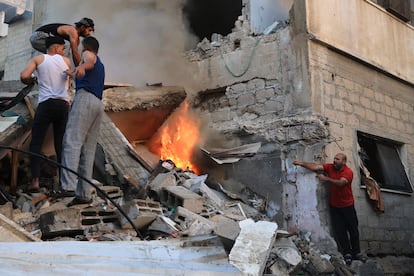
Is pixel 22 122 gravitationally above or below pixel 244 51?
below

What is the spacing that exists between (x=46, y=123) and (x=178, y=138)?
10.7ft

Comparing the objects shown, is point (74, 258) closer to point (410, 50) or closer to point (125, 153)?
point (125, 153)

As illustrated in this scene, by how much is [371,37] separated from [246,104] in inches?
108

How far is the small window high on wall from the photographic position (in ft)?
26.3

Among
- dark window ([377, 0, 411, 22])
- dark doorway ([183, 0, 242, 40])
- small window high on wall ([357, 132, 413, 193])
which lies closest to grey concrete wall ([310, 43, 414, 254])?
small window high on wall ([357, 132, 413, 193])

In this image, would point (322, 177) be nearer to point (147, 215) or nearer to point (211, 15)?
point (147, 215)

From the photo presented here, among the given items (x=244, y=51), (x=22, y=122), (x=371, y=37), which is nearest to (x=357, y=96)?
(x=371, y=37)

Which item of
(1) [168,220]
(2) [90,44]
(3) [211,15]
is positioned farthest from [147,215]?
(3) [211,15]

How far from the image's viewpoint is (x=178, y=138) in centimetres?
827

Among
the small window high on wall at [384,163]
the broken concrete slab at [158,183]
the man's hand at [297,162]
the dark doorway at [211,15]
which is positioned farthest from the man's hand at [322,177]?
the dark doorway at [211,15]

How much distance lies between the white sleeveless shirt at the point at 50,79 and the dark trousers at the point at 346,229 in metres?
3.98

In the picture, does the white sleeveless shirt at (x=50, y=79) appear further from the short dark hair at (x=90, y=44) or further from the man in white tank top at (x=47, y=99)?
the short dark hair at (x=90, y=44)

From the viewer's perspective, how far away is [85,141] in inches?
207

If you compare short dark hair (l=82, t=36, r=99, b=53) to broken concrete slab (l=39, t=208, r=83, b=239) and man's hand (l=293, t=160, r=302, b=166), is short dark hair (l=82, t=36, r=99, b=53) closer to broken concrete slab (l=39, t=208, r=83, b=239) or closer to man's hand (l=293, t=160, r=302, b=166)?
broken concrete slab (l=39, t=208, r=83, b=239)
